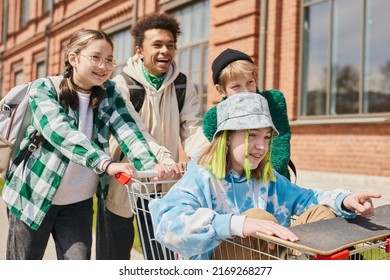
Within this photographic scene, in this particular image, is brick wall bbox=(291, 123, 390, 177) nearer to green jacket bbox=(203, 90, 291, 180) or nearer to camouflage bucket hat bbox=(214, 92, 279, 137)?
Result: green jacket bbox=(203, 90, 291, 180)

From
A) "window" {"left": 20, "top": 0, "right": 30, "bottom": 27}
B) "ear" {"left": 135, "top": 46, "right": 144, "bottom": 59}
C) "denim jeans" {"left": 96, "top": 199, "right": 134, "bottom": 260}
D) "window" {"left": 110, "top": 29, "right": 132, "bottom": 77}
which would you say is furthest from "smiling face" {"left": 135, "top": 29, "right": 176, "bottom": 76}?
"window" {"left": 20, "top": 0, "right": 30, "bottom": 27}

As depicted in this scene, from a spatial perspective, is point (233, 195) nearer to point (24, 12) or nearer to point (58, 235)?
point (58, 235)

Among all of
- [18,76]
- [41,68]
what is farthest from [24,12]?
[41,68]

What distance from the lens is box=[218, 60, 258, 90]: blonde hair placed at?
289cm

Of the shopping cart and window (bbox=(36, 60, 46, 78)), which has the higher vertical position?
window (bbox=(36, 60, 46, 78))

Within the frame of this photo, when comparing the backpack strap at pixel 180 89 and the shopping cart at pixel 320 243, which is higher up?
the backpack strap at pixel 180 89

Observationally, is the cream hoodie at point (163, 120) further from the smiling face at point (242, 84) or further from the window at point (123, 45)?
the window at point (123, 45)

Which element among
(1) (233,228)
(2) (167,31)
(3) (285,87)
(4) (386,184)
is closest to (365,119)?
(4) (386,184)

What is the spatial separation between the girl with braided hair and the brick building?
16.3ft

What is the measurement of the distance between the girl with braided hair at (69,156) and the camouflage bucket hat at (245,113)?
54 centimetres

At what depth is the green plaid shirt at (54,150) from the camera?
2.57m

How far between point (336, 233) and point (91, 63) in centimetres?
152

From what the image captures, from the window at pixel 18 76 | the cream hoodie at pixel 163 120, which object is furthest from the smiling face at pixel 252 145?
the window at pixel 18 76

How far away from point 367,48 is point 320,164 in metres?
1.80
